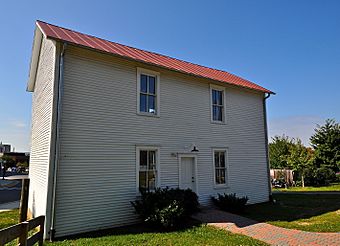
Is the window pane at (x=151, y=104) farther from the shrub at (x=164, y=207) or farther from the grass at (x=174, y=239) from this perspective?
the grass at (x=174, y=239)

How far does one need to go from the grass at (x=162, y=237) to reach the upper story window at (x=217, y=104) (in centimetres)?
619

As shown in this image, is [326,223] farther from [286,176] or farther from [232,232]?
[286,176]

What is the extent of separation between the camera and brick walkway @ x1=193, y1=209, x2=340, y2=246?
7988mm

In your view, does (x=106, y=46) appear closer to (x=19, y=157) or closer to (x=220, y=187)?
(x=220, y=187)

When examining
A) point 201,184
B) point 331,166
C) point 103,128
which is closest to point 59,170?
point 103,128

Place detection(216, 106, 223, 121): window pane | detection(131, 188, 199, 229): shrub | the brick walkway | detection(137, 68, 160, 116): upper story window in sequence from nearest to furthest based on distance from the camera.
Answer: the brick walkway, detection(131, 188, 199, 229): shrub, detection(137, 68, 160, 116): upper story window, detection(216, 106, 223, 121): window pane

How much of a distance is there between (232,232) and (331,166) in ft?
82.3

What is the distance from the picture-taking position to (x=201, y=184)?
1284 centimetres

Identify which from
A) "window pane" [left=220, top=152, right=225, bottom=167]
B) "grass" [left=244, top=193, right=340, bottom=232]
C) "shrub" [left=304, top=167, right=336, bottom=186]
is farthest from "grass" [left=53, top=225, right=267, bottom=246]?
"shrub" [left=304, top=167, right=336, bottom=186]

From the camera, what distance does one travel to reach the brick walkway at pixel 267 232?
799 centimetres

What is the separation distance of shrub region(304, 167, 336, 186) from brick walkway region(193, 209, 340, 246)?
18.8 metres

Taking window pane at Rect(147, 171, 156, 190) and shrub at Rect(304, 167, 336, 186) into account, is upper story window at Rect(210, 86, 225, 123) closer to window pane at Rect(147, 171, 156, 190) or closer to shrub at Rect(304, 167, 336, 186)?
window pane at Rect(147, 171, 156, 190)

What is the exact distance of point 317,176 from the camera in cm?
2648

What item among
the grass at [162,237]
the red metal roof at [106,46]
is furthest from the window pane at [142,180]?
the red metal roof at [106,46]
